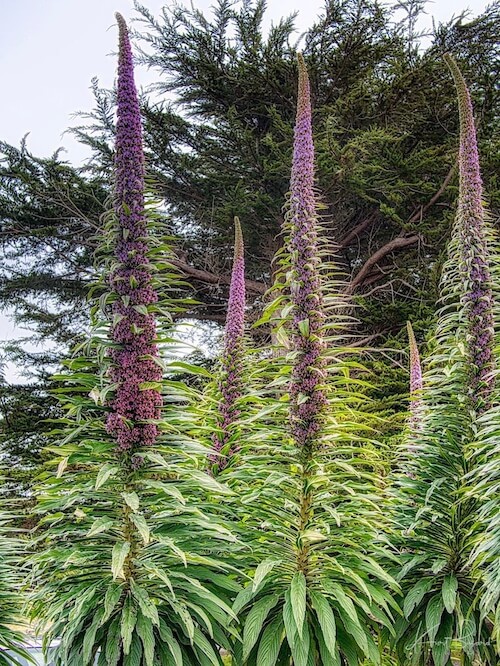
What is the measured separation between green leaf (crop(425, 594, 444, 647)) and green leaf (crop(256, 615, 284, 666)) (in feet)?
2.64

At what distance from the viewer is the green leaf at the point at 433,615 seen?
3174 millimetres

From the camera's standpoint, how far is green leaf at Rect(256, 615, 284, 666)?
2874 millimetres

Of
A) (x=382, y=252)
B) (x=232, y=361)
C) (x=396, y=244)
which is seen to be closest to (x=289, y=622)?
(x=232, y=361)

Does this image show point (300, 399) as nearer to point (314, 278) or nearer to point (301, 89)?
point (314, 278)

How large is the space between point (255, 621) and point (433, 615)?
1.03 meters

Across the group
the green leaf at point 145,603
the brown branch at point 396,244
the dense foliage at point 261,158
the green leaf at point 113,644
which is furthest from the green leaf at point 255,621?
the brown branch at point 396,244

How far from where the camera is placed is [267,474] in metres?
3.31

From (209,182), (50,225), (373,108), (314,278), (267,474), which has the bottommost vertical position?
(267,474)

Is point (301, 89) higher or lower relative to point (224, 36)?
lower

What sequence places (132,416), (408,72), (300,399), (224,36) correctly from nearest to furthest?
1. (132,416)
2. (300,399)
3. (408,72)
4. (224,36)

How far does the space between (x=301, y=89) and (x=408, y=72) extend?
888 cm

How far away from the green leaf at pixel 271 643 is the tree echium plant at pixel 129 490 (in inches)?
8.5

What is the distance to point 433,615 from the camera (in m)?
3.24

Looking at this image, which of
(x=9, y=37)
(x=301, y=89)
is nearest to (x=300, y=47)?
(x=9, y=37)
